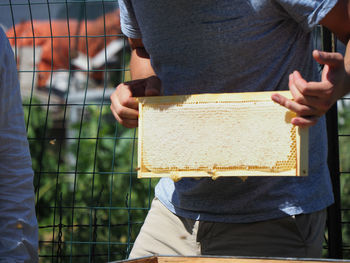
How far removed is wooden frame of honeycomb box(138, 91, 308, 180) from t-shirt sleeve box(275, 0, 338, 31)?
0.20m

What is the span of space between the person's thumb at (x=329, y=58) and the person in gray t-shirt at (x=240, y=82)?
16cm

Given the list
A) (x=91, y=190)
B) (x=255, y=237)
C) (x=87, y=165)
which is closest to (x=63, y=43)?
(x=87, y=165)

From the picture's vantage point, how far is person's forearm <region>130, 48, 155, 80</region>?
1.56 m

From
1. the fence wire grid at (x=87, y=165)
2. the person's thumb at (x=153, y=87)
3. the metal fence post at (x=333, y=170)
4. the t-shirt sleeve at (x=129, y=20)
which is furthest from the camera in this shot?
the fence wire grid at (x=87, y=165)

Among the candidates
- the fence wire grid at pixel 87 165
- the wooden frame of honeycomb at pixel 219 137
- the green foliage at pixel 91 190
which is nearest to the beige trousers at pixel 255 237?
the wooden frame of honeycomb at pixel 219 137

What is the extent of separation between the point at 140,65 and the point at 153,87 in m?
0.35

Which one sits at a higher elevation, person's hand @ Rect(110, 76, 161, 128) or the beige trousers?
person's hand @ Rect(110, 76, 161, 128)

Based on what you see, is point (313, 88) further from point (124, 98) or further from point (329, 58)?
point (124, 98)

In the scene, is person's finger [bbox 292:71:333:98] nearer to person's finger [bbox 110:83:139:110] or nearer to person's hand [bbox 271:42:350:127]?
person's hand [bbox 271:42:350:127]

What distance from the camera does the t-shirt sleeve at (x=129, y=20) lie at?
150cm

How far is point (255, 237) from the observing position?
132 centimetres

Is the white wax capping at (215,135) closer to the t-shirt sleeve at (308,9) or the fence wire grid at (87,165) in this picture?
the t-shirt sleeve at (308,9)

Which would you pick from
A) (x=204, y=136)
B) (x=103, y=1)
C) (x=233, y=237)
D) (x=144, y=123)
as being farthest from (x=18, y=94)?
(x=103, y=1)

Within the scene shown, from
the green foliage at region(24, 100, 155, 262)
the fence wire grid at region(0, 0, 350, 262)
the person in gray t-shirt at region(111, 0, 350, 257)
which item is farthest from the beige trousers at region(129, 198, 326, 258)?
the green foliage at region(24, 100, 155, 262)
